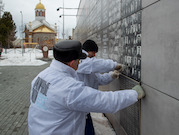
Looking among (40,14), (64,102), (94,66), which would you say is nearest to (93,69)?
(94,66)

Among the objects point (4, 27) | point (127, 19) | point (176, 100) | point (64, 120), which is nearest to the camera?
point (176, 100)

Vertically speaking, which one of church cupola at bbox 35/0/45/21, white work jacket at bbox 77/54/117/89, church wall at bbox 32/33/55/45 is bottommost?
white work jacket at bbox 77/54/117/89

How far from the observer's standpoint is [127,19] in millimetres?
2688

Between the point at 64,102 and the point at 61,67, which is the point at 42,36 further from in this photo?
the point at 64,102

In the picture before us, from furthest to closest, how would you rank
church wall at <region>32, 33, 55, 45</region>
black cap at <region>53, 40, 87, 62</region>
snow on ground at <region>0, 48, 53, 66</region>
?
church wall at <region>32, 33, 55, 45</region>, snow on ground at <region>0, 48, 53, 66</region>, black cap at <region>53, 40, 87, 62</region>

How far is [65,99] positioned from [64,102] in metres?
0.03

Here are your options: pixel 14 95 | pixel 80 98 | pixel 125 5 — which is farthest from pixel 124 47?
pixel 14 95

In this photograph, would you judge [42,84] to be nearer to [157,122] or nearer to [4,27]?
[157,122]

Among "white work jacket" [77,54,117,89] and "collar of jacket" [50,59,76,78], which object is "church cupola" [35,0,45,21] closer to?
"white work jacket" [77,54,117,89]

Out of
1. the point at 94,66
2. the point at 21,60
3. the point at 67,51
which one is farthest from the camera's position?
the point at 21,60

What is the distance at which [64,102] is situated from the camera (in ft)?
4.93

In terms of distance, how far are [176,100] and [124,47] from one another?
4.91 feet

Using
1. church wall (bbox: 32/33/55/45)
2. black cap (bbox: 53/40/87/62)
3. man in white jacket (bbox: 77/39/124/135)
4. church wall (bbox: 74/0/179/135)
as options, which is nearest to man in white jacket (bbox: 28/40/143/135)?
black cap (bbox: 53/40/87/62)

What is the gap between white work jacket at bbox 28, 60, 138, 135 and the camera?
1.51 metres
